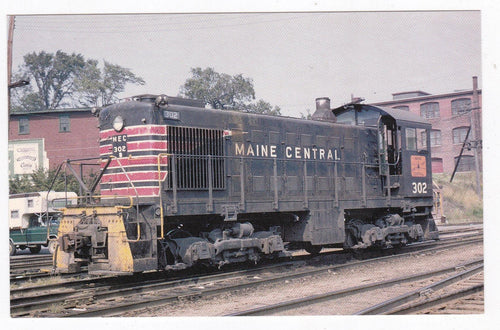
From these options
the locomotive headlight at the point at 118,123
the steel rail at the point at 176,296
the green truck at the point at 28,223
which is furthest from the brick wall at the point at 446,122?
the locomotive headlight at the point at 118,123

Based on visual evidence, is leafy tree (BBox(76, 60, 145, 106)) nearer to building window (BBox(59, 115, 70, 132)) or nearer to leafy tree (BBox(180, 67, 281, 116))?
building window (BBox(59, 115, 70, 132))

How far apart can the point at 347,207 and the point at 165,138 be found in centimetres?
520

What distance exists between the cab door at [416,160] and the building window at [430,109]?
53.8ft

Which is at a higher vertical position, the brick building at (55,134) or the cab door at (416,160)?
the brick building at (55,134)

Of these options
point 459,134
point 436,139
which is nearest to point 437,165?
point 436,139

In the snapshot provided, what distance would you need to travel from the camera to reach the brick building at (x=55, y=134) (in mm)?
29219

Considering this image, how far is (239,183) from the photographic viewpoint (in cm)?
1106

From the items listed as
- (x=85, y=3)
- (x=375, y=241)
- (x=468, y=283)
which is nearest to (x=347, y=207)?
(x=375, y=241)

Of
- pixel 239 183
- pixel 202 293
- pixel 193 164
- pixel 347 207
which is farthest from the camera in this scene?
pixel 347 207

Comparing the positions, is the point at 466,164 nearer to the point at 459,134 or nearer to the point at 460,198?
the point at 459,134

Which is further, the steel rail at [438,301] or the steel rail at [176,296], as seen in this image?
the steel rail at [176,296]

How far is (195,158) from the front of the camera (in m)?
10.3

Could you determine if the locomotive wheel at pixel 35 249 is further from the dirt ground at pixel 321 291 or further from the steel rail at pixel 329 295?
the steel rail at pixel 329 295
